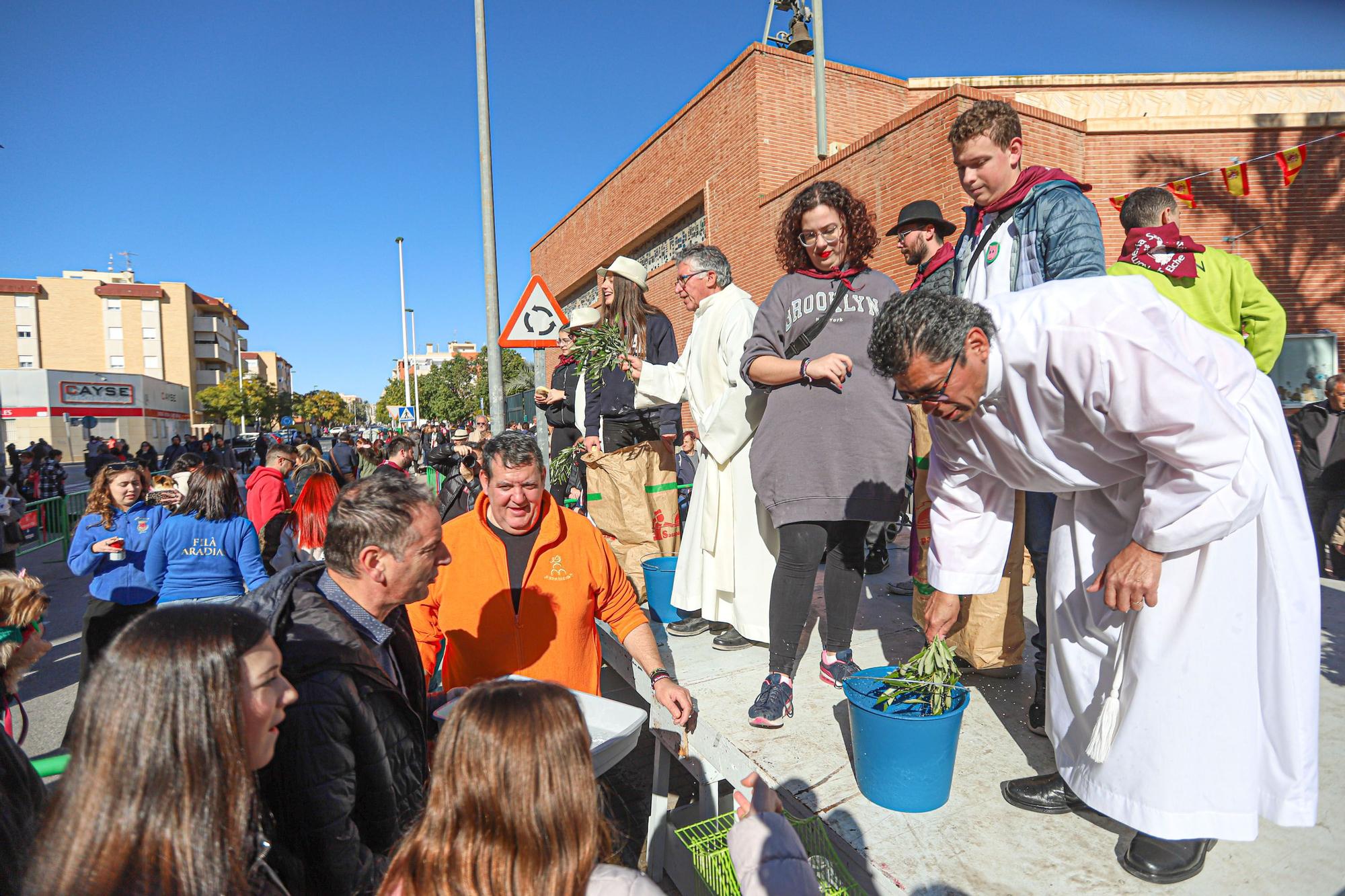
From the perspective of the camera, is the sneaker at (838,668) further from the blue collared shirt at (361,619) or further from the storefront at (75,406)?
the storefront at (75,406)

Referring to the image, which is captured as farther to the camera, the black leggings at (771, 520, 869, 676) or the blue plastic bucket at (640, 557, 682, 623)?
the blue plastic bucket at (640, 557, 682, 623)

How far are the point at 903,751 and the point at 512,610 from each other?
1592 millimetres

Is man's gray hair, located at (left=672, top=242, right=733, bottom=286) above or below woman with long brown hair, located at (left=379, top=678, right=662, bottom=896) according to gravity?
above

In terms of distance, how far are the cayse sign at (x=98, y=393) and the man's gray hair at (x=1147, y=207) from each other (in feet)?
193

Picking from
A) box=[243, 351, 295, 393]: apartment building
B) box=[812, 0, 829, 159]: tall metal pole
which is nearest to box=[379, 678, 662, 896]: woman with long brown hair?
box=[812, 0, 829, 159]: tall metal pole

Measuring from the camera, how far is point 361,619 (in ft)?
6.88

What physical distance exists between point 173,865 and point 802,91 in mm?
13813

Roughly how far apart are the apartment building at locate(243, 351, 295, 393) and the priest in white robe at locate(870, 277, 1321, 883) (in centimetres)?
11347

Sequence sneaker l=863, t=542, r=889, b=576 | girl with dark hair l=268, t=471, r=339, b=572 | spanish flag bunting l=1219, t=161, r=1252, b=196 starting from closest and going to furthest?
sneaker l=863, t=542, r=889, b=576 → girl with dark hair l=268, t=471, r=339, b=572 → spanish flag bunting l=1219, t=161, r=1252, b=196

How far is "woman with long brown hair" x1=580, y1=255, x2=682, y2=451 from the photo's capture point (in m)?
4.77

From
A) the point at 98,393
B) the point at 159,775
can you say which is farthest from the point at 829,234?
the point at 98,393

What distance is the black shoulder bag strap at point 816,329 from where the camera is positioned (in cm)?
298

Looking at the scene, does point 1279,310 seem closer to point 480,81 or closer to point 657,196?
point 480,81

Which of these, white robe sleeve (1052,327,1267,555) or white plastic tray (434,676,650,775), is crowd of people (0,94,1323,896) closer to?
white robe sleeve (1052,327,1267,555)
